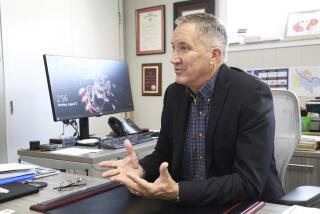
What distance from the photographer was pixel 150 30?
3.63 meters

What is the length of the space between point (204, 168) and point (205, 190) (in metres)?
0.26

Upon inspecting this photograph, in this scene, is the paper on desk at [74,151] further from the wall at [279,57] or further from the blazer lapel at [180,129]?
the wall at [279,57]

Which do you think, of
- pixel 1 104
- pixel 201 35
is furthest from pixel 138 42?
pixel 201 35

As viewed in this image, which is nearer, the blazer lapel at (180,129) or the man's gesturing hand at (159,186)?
the man's gesturing hand at (159,186)

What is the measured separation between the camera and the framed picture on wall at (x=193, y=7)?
3.24 meters

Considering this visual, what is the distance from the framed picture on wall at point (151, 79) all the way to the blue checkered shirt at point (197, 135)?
7.15 feet

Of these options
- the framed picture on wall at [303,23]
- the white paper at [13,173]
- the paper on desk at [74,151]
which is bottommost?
the paper on desk at [74,151]

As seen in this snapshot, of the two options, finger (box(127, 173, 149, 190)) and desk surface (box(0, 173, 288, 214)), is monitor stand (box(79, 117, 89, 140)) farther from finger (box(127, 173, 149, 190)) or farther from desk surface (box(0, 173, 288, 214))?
finger (box(127, 173, 149, 190))

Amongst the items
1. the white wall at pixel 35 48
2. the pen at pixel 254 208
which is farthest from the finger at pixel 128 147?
the white wall at pixel 35 48

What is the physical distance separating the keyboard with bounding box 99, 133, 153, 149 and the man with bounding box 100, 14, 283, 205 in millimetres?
765

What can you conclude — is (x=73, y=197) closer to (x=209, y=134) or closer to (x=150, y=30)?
(x=209, y=134)

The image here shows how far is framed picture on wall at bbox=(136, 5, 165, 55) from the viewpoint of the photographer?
354 centimetres

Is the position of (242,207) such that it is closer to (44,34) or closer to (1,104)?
(1,104)

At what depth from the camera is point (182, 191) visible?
3.51 ft
